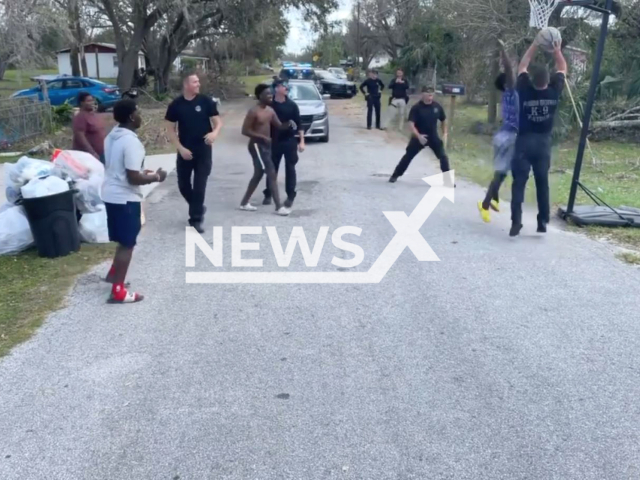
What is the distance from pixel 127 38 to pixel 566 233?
3393 centimetres

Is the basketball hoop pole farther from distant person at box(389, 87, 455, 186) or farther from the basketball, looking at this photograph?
distant person at box(389, 87, 455, 186)

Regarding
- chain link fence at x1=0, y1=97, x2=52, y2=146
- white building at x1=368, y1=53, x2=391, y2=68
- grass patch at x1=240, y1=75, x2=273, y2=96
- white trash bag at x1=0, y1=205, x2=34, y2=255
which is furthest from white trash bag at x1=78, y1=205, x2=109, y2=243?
white building at x1=368, y1=53, x2=391, y2=68

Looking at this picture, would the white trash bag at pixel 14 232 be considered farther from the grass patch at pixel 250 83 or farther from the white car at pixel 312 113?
the grass patch at pixel 250 83

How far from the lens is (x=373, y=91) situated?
65.8 ft

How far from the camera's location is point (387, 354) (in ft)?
16.0

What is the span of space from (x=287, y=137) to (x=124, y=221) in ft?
12.4

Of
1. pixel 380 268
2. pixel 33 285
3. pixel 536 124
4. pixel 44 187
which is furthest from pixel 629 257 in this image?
pixel 44 187

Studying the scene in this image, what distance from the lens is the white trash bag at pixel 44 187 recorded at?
22.6 feet

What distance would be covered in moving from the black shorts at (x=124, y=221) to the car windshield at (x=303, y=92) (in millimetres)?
12542

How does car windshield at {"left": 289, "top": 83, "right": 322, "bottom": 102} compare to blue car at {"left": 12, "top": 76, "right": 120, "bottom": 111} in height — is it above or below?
above

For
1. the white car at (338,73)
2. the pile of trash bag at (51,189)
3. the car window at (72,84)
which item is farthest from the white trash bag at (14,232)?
the white car at (338,73)

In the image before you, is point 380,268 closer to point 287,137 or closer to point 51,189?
point 287,137

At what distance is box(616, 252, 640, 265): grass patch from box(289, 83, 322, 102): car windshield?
1181 centimetres

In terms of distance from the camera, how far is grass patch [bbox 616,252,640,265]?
710cm
